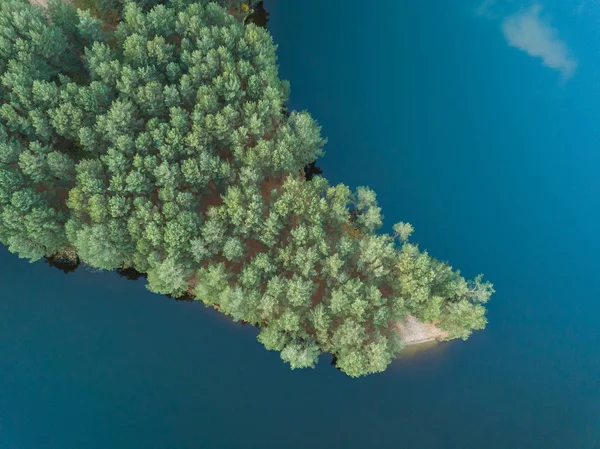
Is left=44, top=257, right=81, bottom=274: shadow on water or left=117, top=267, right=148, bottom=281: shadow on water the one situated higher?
left=117, top=267, right=148, bottom=281: shadow on water

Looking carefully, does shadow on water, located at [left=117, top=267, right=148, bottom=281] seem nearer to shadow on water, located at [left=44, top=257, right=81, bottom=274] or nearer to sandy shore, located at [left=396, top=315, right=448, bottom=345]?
shadow on water, located at [left=44, top=257, right=81, bottom=274]

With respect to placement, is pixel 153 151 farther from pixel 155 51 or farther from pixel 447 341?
pixel 447 341

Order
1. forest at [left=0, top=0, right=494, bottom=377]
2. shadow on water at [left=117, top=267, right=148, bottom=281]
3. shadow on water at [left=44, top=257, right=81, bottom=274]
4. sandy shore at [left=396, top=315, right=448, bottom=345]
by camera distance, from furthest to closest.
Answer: shadow on water at [left=117, top=267, right=148, bottom=281] → shadow on water at [left=44, top=257, right=81, bottom=274] → sandy shore at [left=396, top=315, right=448, bottom=345] → forest at [left=0, top=0, right=494, bottom=377]

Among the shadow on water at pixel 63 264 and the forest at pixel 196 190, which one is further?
the shadow on water at pixel 63 264

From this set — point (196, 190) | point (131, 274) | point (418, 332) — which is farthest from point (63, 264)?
point (418, 332)

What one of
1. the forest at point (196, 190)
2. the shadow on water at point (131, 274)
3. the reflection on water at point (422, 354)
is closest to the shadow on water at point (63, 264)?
the shadow on water at point (131, 274)

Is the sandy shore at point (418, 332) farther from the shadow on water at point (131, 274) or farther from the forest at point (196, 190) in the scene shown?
the shadow on water at point (131, 274)

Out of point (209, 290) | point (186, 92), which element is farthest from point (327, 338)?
point (186, 92)

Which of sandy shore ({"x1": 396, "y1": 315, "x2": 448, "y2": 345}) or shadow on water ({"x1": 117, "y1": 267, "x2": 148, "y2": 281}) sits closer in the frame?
sandy shore ({"x1": 396, "y1": 315, "x2": 448, "y2": 345})

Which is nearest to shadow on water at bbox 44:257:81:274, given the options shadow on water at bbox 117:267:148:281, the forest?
shadow on water at bbox 117:267:148:281
